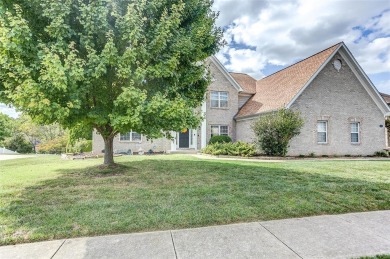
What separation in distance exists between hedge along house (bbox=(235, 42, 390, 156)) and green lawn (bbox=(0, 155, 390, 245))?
8846 mm

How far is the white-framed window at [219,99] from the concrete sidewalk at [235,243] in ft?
56.2

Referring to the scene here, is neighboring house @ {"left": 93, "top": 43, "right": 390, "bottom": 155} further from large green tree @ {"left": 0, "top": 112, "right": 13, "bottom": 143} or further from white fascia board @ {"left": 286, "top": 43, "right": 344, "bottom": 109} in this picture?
large green tree @ {"left": 0, "top": 112, "right": 13, "bottom": 143}

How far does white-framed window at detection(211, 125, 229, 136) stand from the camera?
21.0 metres

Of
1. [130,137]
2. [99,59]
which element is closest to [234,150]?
[130,137]

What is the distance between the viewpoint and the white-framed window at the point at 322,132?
17625 mm

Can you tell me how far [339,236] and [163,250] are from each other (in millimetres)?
2832

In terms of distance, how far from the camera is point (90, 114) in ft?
23.8

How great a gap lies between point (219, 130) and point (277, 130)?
699 centimetres

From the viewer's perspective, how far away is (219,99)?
21.2 metres

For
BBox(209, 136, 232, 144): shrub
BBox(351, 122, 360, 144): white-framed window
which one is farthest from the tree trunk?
BBox(351, 122, 360, 144): white-framed window

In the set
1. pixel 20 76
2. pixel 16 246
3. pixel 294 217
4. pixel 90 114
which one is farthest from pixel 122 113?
pixel 294 217

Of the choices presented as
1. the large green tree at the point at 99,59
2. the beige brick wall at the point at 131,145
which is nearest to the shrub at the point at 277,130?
the large green tree at the point at 99,59

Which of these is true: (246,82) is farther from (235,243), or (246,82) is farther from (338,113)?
(235,243)

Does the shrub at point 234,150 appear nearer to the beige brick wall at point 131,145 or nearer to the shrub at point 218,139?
the shrub at point 218,139
